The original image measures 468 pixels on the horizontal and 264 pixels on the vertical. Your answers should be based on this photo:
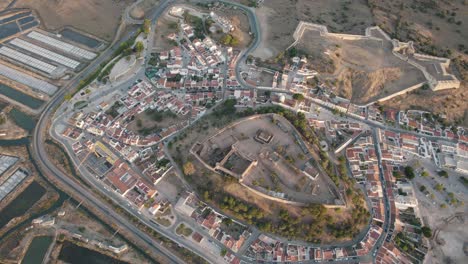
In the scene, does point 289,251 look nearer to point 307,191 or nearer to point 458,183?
point 307,191

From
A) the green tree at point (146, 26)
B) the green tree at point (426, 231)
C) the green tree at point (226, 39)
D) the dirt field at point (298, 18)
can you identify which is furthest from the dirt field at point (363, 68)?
the green tree at point (146, 26)

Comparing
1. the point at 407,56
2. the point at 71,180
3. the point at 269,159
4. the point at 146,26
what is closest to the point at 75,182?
the point at 71,180

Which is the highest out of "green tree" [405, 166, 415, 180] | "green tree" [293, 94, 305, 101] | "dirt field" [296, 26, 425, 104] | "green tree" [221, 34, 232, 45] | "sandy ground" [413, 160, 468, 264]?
"green tree" [221, 34, 232, 45]

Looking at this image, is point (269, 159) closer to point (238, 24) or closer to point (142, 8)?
point (238, 24)

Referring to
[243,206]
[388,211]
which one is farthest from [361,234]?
[243,206]

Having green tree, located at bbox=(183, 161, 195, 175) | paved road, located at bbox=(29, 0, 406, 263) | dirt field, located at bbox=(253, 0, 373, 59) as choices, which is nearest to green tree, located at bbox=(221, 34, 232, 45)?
paved road, located at bbox=(29, 0, 406, 263)

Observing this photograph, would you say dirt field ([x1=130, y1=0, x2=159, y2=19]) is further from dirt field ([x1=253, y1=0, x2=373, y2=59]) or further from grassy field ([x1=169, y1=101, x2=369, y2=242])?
grassy field ([x1=169, y1=101, x2=369, y2=242])

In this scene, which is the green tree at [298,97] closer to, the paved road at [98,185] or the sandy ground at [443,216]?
the paved road at [98,185]
